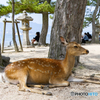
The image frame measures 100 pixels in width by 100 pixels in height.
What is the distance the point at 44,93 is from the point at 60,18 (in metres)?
1.91

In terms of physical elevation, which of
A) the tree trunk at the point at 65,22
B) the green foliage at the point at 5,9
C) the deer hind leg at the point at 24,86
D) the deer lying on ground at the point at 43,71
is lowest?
the deer hind leg at the point at 24,86

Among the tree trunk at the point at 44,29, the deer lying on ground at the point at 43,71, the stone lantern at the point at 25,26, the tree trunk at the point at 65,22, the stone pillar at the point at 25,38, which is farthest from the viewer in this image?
the tree trunk at the point at 44,29

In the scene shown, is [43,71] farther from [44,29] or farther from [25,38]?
[44,29]

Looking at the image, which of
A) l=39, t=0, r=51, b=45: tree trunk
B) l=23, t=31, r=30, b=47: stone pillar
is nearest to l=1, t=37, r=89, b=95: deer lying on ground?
l=23, t=31, r=30, b=47: stone pillar

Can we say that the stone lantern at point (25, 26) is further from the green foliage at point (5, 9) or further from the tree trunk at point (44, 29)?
the tree trunk at point (44, 29)

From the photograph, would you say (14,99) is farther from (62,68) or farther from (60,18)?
(60,18)

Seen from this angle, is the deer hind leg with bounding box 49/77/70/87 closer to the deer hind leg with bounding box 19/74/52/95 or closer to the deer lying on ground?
the deer lying on ground

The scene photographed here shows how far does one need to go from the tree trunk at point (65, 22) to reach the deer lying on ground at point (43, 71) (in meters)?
0.99

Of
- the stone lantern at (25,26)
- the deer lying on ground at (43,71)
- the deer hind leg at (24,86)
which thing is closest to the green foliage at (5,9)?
the stone lantern at (25,26)

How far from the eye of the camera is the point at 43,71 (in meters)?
2.29

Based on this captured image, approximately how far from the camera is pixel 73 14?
3334 mm

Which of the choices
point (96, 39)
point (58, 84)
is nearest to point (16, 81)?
point (58, 84)

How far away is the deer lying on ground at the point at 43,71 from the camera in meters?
2.26

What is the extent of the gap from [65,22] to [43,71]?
4.84ft
